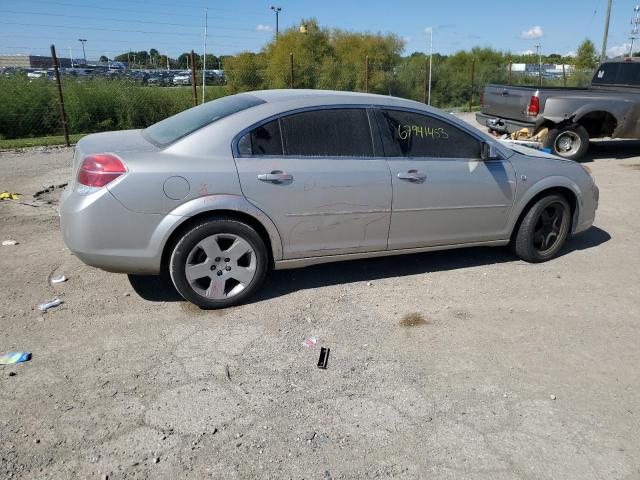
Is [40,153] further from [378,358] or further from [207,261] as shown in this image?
[378,358]

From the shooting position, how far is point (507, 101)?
35.0ft

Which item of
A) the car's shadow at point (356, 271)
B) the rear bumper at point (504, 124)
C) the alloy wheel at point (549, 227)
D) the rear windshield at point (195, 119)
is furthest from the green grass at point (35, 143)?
the alloy wheel at point (549, 227)

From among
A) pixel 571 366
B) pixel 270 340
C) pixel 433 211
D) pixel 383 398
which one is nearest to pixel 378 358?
pixel 383 398

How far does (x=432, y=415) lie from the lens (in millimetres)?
2990

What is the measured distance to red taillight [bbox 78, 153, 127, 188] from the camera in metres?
3.76

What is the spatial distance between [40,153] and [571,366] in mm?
10735

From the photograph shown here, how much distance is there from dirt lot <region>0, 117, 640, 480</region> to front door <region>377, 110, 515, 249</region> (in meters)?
0.47

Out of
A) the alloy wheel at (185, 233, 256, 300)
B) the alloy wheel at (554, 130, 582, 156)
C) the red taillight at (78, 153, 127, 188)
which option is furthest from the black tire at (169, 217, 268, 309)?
the alloy wheel at (554, 130, 582, 156)

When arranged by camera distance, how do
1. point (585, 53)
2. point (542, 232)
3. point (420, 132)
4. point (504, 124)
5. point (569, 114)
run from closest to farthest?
1. point (420, 132)
2. point (542, 232)
3. point (569, 114)
4. point (504, 124)
5. point (585, 53)

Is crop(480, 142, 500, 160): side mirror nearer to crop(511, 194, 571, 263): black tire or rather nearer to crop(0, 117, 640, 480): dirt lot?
crop(511, 194, 571, 263): black tire

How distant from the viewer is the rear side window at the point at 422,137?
177 inches

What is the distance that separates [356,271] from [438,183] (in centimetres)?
111

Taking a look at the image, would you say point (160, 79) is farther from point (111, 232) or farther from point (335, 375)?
point (335, 375)

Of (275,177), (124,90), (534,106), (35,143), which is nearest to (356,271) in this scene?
(275,177)
